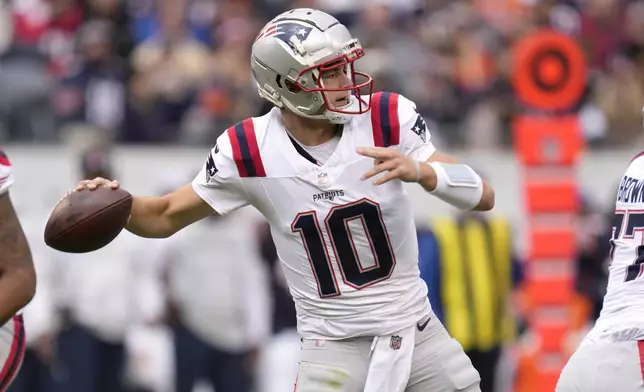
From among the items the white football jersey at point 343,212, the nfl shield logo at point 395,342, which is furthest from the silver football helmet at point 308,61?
the nfl shield logo at point 395,342

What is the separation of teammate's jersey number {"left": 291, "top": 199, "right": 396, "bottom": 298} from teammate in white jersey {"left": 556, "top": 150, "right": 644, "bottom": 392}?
0.74 m

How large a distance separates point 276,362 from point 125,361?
1.02 m

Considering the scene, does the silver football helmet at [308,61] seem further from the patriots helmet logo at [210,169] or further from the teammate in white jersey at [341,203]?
the patriots helmet logo at [210,169]

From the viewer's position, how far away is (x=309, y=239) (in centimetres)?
489

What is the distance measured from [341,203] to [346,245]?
149 millimetres

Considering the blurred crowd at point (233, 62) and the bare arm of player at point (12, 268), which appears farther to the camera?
the blurred crowd at point (233, 62)

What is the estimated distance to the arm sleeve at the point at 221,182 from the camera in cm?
495

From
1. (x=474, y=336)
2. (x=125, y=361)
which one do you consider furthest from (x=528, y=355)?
(x=125, y=361)

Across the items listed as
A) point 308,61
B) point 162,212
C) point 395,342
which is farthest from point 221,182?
point 395,342

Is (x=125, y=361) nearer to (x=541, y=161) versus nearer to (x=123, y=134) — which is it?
(x=123, y=134)

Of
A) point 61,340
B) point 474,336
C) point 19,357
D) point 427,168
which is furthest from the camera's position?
point 61,340

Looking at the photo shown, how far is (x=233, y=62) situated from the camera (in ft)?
36.7

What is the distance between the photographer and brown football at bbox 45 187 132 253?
190 inches

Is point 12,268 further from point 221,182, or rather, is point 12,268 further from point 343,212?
point 343,212
